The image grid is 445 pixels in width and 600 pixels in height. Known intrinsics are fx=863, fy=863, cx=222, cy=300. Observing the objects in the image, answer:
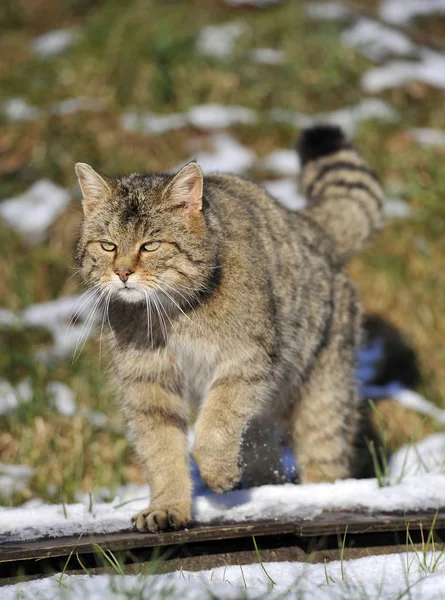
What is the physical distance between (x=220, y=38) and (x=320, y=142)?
12.4 ft

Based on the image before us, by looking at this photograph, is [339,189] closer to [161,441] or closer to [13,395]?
[161,441]

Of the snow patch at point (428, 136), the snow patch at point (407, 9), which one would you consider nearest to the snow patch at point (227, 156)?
the snow patch at point (428, 136)

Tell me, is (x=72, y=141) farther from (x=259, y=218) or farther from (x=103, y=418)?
(x=259, y=218)

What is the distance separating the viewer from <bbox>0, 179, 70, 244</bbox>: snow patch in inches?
252

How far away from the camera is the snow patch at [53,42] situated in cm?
795

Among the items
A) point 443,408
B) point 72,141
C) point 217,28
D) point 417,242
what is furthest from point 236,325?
point 217,28

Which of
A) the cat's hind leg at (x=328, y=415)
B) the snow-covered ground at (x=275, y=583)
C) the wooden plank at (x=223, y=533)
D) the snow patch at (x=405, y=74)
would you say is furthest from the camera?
the snow patch at (x=405, y=74)

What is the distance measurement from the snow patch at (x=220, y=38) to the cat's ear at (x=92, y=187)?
475 centimetres

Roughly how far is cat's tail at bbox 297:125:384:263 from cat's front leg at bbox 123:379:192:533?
143cm

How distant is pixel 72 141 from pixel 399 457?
384 cm

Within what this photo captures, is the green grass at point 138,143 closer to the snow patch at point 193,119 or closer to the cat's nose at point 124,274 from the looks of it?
the snow patch at point 193,119

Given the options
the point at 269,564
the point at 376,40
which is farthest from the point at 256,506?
the point at 376,40

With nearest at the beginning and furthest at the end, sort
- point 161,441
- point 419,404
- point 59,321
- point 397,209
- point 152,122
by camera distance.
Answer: point 161,441 → point 419,404 → point 59,321 → point 397,209 → point 152,122

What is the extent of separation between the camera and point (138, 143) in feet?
22.9
